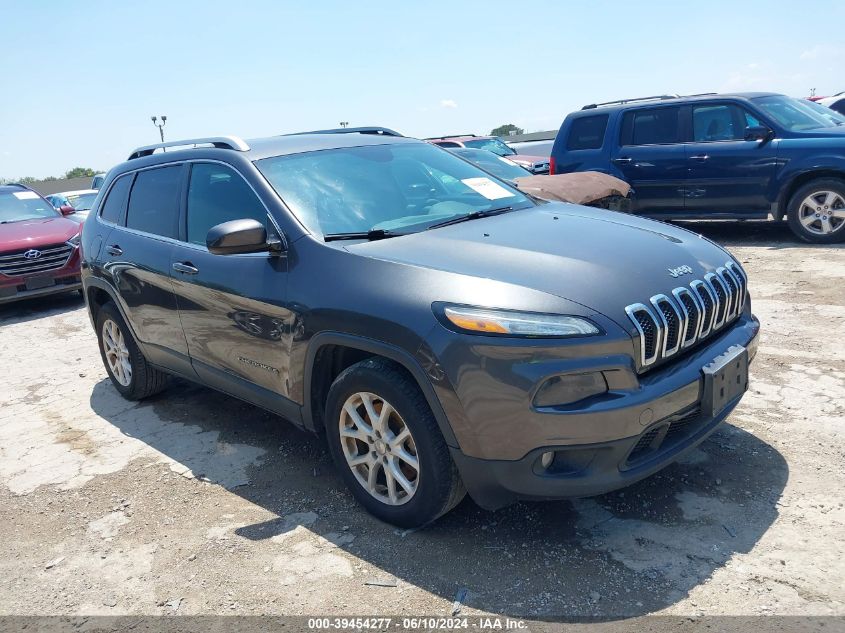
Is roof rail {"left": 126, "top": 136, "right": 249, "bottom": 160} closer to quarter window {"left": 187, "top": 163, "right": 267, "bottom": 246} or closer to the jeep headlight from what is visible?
quarter window {"left": 187, "top": 163, "right": 267, "bottom": 246}

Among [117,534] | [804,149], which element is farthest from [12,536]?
[804,149]

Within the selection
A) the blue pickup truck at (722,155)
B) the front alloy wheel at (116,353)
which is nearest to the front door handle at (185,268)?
the front alloy wheel at (116,353)

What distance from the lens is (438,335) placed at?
8.92 feet

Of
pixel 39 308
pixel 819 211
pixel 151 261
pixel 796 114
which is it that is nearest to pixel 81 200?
pixel 39 308

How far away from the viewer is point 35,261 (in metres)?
8.90

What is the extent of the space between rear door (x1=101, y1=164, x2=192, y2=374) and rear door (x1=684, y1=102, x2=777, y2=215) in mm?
6679

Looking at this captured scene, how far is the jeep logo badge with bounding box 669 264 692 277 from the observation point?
3018 millimetres

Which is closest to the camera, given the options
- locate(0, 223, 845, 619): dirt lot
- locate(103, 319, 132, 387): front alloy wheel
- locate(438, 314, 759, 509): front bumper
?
locate(438, 314, 759, 509): front bumper

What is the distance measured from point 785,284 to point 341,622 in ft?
18.2

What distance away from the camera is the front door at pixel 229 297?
11.4ft

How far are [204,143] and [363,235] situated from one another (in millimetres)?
1547

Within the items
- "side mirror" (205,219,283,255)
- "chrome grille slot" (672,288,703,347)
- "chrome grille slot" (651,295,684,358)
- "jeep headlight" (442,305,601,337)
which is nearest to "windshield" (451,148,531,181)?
"side mirror" (205,219,283,255)

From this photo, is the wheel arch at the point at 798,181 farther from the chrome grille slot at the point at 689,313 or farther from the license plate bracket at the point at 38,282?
the license plate bracket at the point at 38,282

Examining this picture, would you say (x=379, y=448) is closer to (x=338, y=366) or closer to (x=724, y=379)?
(x=338, y=366)
